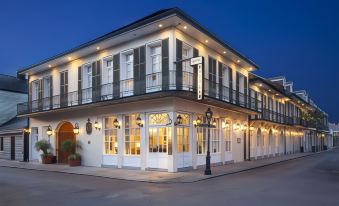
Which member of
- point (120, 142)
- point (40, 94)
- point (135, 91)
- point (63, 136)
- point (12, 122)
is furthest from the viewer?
point (12, 122)

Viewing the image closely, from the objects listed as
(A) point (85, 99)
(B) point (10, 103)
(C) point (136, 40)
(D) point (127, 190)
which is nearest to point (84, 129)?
A: (A) point (85, 99)

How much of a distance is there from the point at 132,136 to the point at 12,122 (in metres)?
16.8

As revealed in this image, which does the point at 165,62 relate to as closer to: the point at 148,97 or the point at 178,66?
the point at 178,66

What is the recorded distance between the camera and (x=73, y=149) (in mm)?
21703

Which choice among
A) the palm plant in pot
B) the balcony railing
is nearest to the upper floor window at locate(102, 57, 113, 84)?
the balcony railing

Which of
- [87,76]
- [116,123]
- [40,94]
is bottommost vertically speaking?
[116,123]

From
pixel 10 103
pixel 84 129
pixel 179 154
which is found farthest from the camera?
pixel 10 103

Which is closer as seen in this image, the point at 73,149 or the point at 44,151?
the point at 73,149

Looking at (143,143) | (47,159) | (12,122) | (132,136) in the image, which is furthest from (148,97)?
(12,122)

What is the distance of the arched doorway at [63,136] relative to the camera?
23.3 metres

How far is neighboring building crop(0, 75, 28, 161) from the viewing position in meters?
26.7

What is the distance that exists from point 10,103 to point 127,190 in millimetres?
26497

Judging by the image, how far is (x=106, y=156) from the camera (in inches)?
769

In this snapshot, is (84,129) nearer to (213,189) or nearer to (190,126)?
(190,126)
